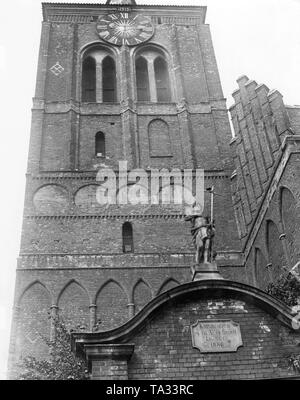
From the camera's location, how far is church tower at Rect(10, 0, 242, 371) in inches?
814

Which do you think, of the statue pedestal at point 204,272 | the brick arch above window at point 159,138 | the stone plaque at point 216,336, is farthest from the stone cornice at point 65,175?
the stone plaque at point 216,336

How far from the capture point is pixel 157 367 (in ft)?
38.8

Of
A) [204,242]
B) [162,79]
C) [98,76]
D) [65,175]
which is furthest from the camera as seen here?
[162,79]

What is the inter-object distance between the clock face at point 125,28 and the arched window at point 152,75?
744mm

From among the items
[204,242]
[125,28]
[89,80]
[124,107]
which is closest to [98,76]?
[89,80]

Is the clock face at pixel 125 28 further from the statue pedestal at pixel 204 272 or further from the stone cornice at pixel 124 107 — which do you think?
the statue pedestal at pixel 204 272

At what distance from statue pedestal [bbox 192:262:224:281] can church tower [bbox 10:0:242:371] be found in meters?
6.10

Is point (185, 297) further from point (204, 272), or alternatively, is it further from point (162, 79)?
point (162, 79)

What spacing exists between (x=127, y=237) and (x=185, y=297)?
10.1m

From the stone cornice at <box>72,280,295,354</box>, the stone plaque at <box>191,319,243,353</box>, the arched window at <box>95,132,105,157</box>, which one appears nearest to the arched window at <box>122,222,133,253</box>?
the arched window at <box>95,132,105,157</box>

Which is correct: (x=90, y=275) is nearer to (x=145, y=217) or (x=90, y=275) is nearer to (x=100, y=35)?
(x=145, y=217)

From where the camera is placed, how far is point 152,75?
2897 centimetres

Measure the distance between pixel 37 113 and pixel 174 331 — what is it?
16.2m

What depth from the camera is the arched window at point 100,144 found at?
82.6 feet
